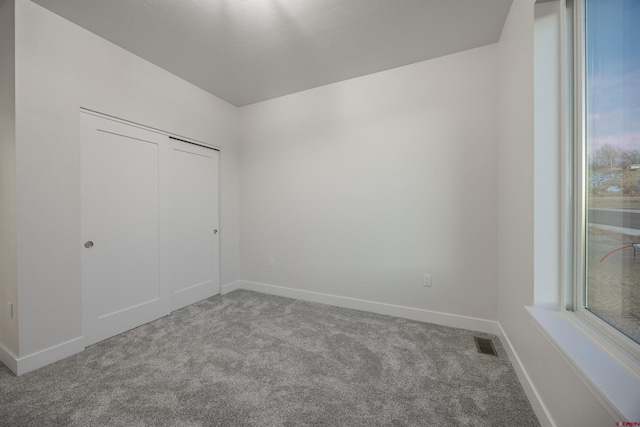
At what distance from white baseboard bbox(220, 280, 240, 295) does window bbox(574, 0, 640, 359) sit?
11.4 feet

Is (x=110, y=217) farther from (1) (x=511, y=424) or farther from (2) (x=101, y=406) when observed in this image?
(1) (x=511, y=424)

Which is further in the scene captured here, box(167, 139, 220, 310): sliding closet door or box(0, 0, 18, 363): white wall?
box(167, 139, 220, 310): sliding closet door

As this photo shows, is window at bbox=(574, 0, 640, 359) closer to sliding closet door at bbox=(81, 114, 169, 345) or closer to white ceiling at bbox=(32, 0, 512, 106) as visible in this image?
white ceiling at bbox=(32, 0, 512, 106)

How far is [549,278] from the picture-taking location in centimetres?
139

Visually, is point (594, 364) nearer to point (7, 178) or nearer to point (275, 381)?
point (275, 381)

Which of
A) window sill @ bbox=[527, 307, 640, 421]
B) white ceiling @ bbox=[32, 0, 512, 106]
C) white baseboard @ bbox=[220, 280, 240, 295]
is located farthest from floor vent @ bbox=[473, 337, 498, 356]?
white baseboard @ bbox=[220, 280, 240, 295]

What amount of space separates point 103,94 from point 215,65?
1072 millimetres

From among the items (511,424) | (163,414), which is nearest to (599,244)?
(511,424)

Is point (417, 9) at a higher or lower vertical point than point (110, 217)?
higher

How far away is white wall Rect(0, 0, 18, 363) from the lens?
174 centimetres

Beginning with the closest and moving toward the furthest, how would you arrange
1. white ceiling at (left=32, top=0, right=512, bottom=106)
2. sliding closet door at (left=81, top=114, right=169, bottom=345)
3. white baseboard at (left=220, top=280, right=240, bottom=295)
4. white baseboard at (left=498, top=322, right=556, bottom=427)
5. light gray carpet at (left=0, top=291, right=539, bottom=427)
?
white baseboard at (left=498, top=322, right=556, bottom=427)
light gray carpet at (left=0, top=291, right=539, bottom=427)
white ceiling at (left=32, top=0, right=512, bottom=106)
sliding closet door at (left=81, top=114, right=169, bottom=345)
white baseboard at (left=220, top=280, right=240, bottom=295)

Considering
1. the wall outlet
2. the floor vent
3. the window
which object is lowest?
the floor vent

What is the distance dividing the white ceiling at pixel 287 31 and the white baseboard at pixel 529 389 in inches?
103

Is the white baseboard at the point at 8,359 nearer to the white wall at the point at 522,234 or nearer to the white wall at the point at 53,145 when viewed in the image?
the white wall at the point at 53,145
